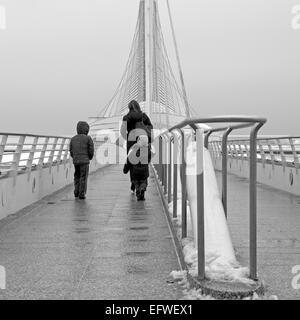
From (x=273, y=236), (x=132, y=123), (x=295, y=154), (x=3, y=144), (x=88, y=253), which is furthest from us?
(x=295, y=154)

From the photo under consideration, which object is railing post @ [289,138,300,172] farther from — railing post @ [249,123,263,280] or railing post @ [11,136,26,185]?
railing post @ [249,123,263,280]

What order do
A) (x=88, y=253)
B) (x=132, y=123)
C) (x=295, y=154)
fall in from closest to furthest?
(x=88, y=253), (x=132, y=123), (x=295, y=154)

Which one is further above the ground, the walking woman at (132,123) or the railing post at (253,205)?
the walking woman at (132,123)

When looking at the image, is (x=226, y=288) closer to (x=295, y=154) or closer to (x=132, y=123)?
(x=132, y=123)

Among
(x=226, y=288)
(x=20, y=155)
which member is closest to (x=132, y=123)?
(x=20, y=155)

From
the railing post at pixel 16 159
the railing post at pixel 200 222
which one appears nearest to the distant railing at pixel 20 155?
the railing post at pixel 16 159

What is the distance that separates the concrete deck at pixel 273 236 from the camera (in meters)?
4.08

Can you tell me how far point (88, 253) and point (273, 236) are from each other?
213 cm

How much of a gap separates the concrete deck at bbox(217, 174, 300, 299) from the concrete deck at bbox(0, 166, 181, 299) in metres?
0.73

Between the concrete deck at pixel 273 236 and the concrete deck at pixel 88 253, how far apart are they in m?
0.73

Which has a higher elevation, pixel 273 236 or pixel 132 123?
pixel 132 123

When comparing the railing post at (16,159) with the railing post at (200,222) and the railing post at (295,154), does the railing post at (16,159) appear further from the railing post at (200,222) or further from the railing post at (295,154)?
the railing post at (295,154)

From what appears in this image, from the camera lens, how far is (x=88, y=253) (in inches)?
198
